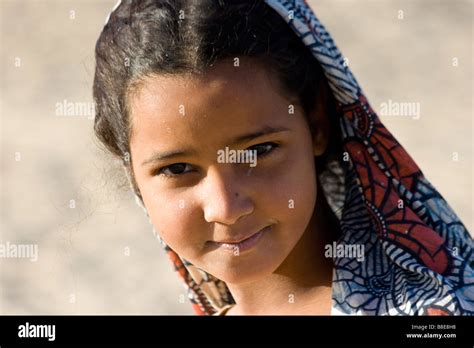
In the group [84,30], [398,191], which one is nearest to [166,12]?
[398,191]

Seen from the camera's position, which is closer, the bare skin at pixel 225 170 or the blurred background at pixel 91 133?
the bare skin at pixel 225 170

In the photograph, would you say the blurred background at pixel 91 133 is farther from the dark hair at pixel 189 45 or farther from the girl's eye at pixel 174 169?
the girl's eye at pixel 174 169

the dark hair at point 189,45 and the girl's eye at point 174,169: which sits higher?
the dark hair at point 189,45

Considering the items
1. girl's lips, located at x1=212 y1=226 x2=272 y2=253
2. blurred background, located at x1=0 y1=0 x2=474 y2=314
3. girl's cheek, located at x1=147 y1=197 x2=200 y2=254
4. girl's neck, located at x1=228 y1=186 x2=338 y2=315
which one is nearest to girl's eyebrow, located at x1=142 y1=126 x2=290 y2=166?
girl's cheek, located at x1=147 y1=197 x2=200 y2=254

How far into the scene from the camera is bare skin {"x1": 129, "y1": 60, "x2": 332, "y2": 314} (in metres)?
2.03

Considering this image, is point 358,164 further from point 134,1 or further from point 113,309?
point 113,309

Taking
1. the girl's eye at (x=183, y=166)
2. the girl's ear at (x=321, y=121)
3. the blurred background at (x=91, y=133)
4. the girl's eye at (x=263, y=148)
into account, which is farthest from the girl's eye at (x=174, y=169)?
the blurred background at (x=91, y=133)

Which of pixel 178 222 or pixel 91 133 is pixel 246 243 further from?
pixel 91 133

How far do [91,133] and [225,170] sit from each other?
2.94m

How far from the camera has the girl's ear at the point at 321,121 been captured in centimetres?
229

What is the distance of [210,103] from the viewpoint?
2031 millimetres

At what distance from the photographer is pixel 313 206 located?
2.20 metres

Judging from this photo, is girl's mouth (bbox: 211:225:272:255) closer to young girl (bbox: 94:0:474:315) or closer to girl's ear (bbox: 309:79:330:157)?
young girl (bbox: 94:0:474:315)
